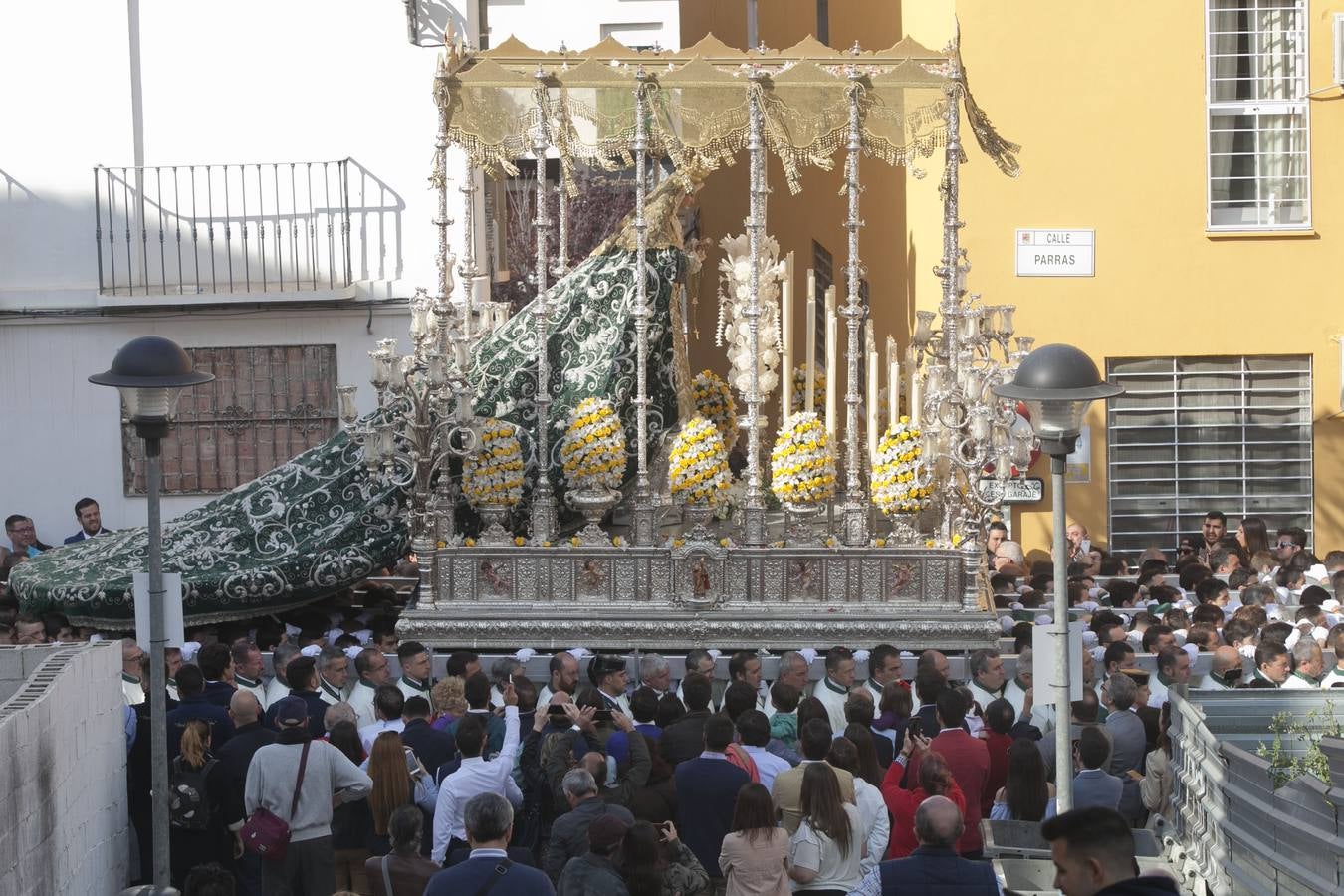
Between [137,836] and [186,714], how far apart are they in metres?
0.72

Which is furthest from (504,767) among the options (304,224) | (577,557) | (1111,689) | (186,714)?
(304,224)

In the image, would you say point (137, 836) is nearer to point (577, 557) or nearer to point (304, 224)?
point (577, 557)

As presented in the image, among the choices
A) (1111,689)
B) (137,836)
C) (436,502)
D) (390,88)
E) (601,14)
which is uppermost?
(601,14)

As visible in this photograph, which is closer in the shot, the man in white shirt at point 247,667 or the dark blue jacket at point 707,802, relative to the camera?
the dark blue jacket at point 707,802

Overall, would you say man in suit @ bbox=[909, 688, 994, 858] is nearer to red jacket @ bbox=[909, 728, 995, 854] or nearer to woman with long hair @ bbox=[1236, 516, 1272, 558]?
red jacket @ bbox=[909, 728, 995, 854]

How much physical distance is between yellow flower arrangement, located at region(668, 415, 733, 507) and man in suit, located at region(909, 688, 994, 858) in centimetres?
388

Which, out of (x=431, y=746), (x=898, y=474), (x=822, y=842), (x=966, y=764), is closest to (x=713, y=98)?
(x=898, y=474)

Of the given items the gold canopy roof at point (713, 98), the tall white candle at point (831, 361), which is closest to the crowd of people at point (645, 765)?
the tall white candle at point (831, 361)

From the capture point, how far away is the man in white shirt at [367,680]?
9.49 m

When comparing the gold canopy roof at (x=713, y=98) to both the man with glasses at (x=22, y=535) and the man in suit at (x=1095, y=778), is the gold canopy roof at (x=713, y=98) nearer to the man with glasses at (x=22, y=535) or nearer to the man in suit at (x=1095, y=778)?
the man in suit at (x=1095, y=778)

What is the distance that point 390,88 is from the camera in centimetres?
1579

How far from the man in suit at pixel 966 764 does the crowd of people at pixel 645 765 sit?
0.01 metres

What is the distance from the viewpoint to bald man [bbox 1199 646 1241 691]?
967cm

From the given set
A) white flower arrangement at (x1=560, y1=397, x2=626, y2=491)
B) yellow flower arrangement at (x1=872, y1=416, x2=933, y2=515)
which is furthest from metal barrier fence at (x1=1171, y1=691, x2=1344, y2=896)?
white flower arrangement at (x1=560, y1=397, x2=626, y2=491)
